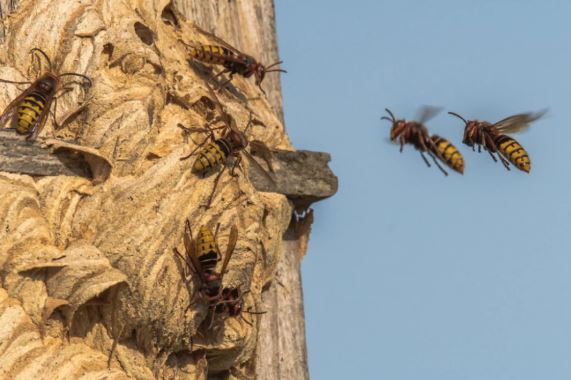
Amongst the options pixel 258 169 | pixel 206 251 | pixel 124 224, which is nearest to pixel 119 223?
pixel 124 224

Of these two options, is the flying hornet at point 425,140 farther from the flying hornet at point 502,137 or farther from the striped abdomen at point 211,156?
the striped abdomen at point 211,156

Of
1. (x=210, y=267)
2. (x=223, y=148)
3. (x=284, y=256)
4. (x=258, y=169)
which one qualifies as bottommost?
(x=210, y=267)

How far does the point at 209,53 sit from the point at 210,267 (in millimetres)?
1200

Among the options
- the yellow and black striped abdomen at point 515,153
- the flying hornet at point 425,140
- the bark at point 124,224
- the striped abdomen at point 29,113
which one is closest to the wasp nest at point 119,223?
the bark at point 124,224

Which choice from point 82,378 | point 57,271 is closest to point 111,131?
point 57,271

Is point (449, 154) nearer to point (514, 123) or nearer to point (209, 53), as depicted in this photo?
point (514, 123)

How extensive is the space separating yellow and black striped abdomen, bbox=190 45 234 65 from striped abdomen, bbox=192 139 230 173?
2.27ft

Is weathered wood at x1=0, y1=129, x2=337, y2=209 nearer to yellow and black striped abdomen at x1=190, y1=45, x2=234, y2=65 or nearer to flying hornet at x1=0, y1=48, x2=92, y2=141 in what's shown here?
flying hornet at x1=0, y1=48, x2=92, y2=141

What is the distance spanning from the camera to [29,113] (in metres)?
5.03

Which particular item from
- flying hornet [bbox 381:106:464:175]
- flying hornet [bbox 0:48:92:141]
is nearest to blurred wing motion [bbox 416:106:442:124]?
flying hornet [bbox 381:106:464:175]

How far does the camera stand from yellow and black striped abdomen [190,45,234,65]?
5.83m

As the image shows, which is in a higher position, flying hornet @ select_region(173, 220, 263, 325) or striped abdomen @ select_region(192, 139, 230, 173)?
striped abdomen @ select_region(192, 139, 230, 173)

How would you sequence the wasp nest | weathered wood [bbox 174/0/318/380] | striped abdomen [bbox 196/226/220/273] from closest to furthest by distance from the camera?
the wasp nest, striped abdomen [bbox 196/226/220/273], weathered wood [bbox 174/0/318/380]

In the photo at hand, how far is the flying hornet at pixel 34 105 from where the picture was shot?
16.5ft
